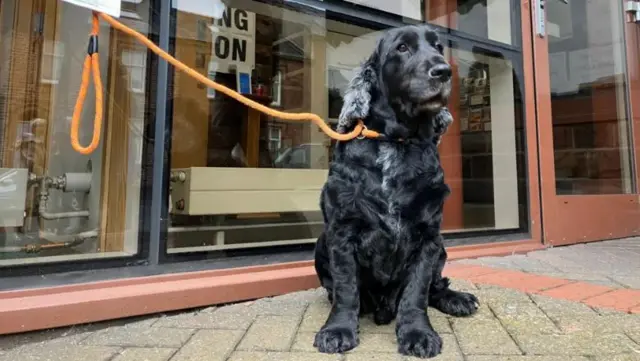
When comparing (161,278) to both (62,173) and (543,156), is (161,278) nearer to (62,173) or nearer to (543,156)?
(62,173)

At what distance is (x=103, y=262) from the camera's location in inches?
84.2

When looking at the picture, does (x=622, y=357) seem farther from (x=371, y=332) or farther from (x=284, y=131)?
(x=284, y=131)

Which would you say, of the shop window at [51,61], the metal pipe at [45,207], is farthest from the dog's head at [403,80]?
the shop window at [51,61]

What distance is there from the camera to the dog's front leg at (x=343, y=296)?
5.47ft

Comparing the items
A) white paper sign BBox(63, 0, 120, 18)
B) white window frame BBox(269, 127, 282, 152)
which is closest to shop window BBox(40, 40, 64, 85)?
white paper sign BBox(63, 0, 120, 18)

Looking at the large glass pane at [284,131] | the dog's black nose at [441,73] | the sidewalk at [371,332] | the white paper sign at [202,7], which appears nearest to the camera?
the sidewalk at [371,332]

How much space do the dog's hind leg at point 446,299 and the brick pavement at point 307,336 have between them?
0.05m

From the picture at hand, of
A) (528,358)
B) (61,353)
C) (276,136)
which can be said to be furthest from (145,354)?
(276,136)

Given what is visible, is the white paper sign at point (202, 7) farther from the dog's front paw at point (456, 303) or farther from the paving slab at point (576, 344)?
the paving slab at point (576, 344)

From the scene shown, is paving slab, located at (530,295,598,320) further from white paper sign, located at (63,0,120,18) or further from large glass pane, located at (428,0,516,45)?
large glass pane, located at (428,0,516,45)

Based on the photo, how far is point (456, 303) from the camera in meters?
2.01

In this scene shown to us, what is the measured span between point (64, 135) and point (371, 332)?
1.93 metres

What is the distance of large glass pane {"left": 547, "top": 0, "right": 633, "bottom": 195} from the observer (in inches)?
163

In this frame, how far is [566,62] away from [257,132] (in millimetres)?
2887
